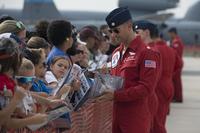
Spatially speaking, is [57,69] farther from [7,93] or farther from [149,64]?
[7,93]

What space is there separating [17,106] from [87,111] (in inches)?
52.0

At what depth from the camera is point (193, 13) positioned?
46.6m

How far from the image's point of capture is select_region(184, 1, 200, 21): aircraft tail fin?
1810 inches

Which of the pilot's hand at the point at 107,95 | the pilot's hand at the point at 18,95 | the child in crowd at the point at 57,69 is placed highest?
the pilot's hand at the point at 18,95

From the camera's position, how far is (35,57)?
16.7 ft

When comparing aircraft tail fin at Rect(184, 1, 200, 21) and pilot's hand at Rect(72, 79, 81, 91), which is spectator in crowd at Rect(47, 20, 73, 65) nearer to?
pilot's hand at Rect(72, 79, 81, 91)

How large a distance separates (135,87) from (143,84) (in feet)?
0.22

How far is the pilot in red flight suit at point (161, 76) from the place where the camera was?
787cm

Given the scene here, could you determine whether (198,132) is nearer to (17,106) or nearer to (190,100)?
(190,100)

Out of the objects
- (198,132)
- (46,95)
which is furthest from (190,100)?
(46,95)

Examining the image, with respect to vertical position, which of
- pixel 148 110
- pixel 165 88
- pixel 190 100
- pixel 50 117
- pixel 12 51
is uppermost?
pixel 12 51

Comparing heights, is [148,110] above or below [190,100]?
above

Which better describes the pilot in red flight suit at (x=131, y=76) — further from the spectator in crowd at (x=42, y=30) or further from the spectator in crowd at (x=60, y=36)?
the spectator in crowd at (x=42, y=30)

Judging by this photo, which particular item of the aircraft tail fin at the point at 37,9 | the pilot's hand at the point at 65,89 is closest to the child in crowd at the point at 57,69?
the pilot's hand at the point at 65,89
